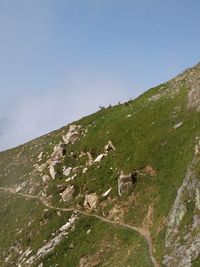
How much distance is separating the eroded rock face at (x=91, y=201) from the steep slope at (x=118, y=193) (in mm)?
163

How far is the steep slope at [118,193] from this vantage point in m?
54.0

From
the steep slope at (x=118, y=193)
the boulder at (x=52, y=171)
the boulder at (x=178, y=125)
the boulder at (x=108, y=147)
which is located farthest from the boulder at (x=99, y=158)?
the boulder at (x=178, y=125)

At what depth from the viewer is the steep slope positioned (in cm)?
5397

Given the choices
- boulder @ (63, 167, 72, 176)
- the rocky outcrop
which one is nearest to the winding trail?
the rocky outcrop

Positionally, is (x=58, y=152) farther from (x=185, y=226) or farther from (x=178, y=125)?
(x=185, y=226)

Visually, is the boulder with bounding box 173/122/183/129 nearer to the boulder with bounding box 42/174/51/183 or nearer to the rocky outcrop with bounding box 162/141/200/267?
the rocky outcrop with bounding box 162/141/200/267

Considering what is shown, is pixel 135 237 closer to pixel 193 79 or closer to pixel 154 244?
pixel 154 244

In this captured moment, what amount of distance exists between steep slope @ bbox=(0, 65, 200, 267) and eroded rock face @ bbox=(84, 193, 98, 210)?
6.4 inches

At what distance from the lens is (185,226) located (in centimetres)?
5041

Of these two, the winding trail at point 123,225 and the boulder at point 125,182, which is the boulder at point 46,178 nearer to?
the winding trail at point 123,225

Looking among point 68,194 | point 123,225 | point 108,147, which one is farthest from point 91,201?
point 108,147

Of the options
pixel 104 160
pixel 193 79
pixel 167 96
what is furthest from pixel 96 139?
pixel 193 79

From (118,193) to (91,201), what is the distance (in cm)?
502

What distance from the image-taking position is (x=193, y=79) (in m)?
88.9
